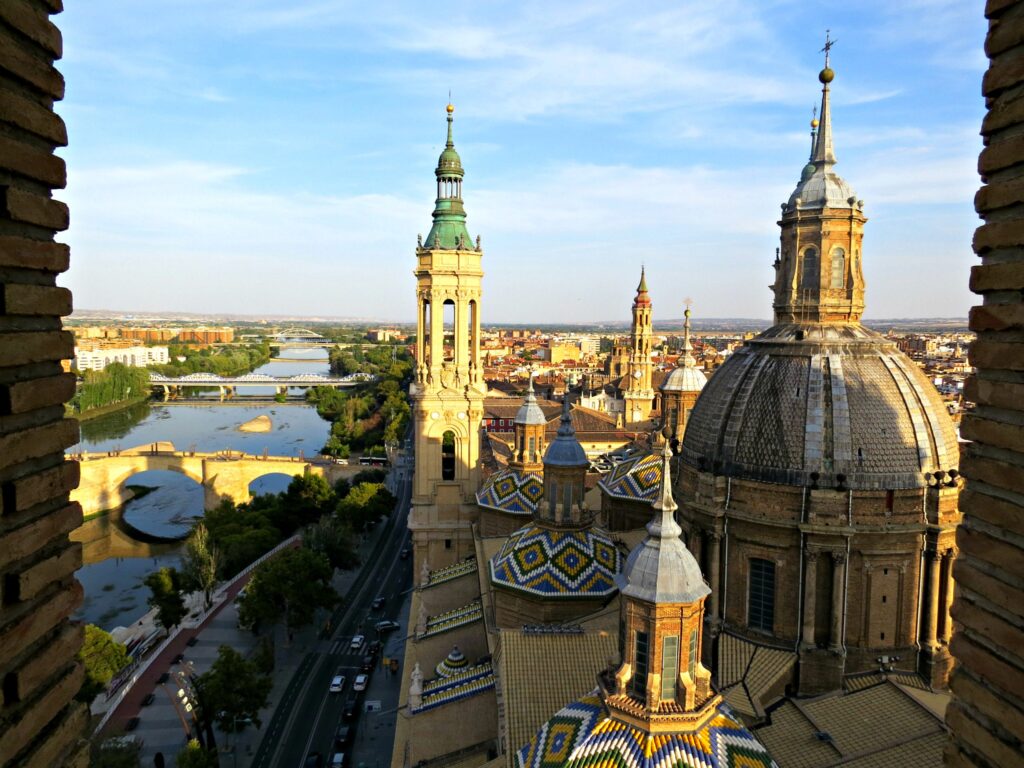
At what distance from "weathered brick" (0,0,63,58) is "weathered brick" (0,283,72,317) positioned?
1.46m

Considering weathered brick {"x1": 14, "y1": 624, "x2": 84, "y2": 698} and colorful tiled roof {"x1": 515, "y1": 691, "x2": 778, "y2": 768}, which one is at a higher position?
weathered brick {"x1": 14, "y1": 624, "x2": 84, "y2": 698}

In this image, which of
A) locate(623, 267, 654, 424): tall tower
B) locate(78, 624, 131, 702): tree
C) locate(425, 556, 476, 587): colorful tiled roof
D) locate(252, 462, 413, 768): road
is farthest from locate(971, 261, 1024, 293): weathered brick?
locate(623, 267, 654, 424): tall tower

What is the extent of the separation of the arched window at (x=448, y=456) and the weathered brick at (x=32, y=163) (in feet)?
74.4

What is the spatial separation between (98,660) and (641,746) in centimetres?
1920

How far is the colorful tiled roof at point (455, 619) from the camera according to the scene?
20.5 m

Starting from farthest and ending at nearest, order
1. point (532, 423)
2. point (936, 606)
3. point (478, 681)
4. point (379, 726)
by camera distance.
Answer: point (532, 423) → point (379, 726) → point (478, 681) → point (936, 606)

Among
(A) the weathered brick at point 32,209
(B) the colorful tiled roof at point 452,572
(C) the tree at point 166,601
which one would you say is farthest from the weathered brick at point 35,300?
(C) the tree at point 166,601

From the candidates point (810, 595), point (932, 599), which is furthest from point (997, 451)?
point (932, 599)

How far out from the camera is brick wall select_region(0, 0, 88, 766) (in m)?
4.19

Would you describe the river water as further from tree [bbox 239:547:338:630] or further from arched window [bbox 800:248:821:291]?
arched window [bbox 800:248:821:291]

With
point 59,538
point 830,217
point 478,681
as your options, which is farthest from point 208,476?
point 59,538

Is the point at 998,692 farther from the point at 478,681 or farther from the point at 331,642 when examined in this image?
the point at 331,642

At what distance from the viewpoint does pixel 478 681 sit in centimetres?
1653

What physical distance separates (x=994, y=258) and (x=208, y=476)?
2159 inches
